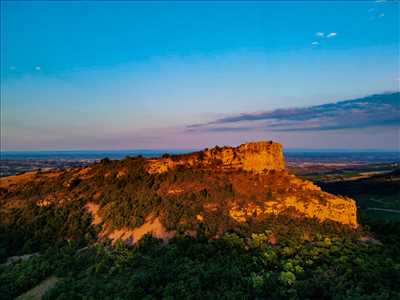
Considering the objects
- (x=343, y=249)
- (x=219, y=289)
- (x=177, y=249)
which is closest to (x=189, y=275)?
(x=219, y=289)

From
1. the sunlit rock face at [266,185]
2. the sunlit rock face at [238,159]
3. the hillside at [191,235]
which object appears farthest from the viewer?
the sunlit rock face at [238,159]

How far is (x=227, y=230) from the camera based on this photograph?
36312 mm

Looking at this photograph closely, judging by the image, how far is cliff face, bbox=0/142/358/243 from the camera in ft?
127

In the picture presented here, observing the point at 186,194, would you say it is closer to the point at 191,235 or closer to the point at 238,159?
the point at 191,235

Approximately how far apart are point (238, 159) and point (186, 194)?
9.58 m

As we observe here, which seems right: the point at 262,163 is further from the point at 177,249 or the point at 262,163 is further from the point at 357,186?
the point at 357,186

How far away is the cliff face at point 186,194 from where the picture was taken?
38.6 metres

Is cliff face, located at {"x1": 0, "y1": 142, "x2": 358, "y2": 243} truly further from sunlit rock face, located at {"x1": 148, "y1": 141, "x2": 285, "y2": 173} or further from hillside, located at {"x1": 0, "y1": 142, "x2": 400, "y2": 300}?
hillside, located at {"x1": 0, "y1": 142, "x2": 400, "y2": 300}

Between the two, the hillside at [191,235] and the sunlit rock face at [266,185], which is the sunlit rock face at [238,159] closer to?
the sunlit rock face at [266,185]

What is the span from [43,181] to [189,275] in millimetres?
38176

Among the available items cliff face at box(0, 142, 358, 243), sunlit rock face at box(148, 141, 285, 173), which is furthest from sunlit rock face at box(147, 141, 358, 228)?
cliff face at box(0, 142, 358, 243)

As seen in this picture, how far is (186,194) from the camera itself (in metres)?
42.6

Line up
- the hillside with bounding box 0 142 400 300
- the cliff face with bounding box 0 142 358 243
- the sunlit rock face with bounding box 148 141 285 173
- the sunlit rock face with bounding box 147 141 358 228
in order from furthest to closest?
the sunlit rock face with bounding box 148 141 285 173 → the sunlit rock face with bounding box 147 141 358 228 → the cliff face with bounding box 0 142 358 243 → the hillside with bounding box 0 142 400 300

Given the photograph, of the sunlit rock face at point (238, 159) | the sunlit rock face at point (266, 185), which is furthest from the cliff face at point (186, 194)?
the sunlit rock face at point (266, 185)
